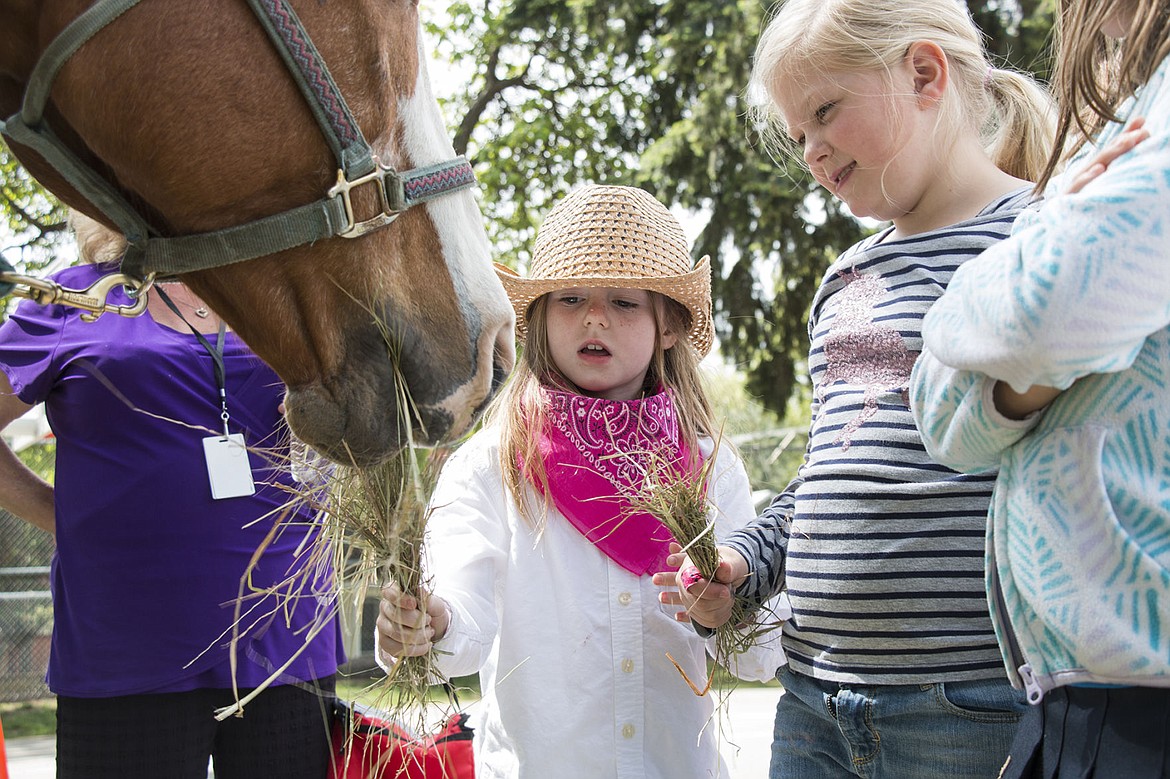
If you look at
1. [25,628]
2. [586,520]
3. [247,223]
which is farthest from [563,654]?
[25,628]

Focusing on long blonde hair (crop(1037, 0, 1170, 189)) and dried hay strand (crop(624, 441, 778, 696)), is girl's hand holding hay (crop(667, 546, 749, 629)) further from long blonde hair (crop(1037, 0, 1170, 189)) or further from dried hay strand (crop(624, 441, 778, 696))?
long blonde hair (crop(1037, 0, 1170, 189))

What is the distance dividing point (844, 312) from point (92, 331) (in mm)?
1665

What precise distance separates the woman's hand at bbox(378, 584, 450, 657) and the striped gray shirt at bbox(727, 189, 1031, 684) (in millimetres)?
619

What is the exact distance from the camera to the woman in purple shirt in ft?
7.06

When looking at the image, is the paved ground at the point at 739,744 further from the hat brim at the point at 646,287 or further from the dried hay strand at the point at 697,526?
the dried hay strand at the point at 697,526

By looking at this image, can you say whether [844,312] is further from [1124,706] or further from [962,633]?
[1124,706]

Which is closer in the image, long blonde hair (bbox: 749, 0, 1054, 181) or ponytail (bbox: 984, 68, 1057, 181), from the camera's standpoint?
long blonde hair (bbox: 749, 0, 1054, 181)

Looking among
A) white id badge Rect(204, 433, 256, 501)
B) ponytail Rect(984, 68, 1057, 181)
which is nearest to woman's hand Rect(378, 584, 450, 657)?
white id badge Rect(204, 433, 256, 501)

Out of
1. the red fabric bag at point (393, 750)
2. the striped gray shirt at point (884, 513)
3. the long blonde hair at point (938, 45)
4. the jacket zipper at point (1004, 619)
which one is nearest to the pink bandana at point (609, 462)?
the striped gray shirt at point (884, 513)

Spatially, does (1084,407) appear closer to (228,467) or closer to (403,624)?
(403,624)

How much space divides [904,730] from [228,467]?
60.0 inches

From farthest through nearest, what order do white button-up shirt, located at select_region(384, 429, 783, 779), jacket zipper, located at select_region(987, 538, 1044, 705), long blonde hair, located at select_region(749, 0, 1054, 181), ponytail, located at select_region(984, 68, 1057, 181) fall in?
white button-up shirt, located at select_region(384, 429, 783, 779)
ponytail, located at select_region(984, 68, 1057, 181)
long blonde hair, located at select_region(749, 0, 1054, 181)
jacket zipper, located at select_region(987, 538, 1044, 705)

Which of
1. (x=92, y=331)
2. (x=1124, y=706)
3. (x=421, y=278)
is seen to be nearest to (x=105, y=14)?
(x=421, y=278)

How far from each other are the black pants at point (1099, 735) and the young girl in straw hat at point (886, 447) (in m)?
0.40
